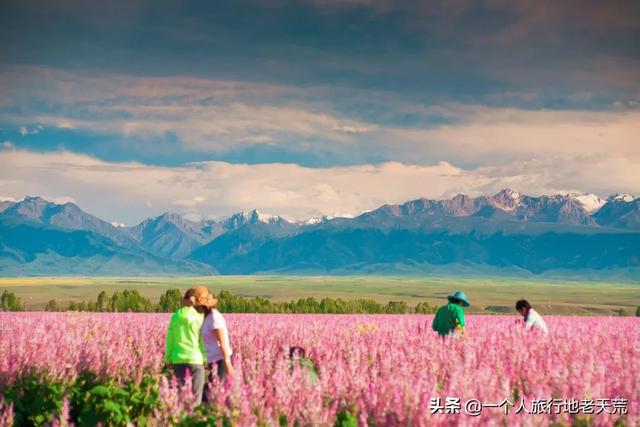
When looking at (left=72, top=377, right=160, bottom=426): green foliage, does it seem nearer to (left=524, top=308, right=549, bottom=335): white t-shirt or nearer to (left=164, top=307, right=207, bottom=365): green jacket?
(left=164, top=307, right=207, bottom=365): green jacket

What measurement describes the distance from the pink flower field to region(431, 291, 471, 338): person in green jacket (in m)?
0.40

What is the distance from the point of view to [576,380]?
7004 millimetres

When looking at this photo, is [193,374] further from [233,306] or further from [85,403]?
[233,306]

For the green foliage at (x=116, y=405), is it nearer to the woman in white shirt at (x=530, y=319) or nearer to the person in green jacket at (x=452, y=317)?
the person in green jacket at (x=452, y=317)

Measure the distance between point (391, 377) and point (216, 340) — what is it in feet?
9.38

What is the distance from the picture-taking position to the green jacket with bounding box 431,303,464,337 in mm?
12398

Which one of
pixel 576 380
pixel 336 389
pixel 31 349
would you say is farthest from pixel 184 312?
pixel 576 380

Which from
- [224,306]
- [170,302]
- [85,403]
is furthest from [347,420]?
[170,302]

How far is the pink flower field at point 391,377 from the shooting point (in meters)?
6.39

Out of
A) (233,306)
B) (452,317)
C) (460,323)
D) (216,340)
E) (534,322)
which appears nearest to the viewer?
(216,340)

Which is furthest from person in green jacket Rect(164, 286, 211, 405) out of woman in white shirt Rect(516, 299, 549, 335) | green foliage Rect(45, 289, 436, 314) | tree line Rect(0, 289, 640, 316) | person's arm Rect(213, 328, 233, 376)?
green foliage Rect(45, 289, 436, 314)

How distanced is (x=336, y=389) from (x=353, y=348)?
3664 millimetres

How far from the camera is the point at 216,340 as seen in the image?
369 inches

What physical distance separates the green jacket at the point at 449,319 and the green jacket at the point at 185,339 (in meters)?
4.85
